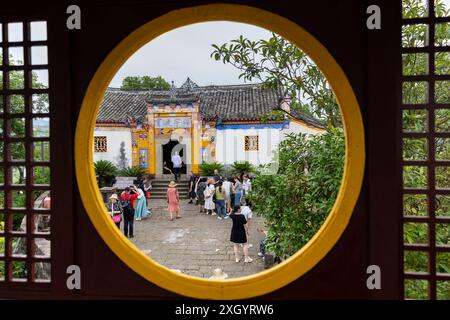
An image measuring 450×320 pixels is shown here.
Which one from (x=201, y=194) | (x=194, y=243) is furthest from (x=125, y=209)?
(x=201, y=194)

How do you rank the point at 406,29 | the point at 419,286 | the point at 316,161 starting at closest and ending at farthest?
the point at 419,286
the point at 406,29
the point at 316,161

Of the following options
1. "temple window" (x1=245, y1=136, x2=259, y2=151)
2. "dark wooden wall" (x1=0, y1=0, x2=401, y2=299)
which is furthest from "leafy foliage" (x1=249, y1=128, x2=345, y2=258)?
"temple window" (x1=245, y1=136, x2=259, y2=151)

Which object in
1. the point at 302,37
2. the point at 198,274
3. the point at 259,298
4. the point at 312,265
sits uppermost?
the point at 302,37

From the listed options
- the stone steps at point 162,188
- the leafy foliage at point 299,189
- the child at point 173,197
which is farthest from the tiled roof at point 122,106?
the leafy foliage at point 299,189

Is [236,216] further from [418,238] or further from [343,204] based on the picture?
[343,204]

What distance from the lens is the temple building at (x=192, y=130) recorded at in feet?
47.6

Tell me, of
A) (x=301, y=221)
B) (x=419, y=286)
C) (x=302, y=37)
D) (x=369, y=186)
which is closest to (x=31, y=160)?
(x=302, y=37)

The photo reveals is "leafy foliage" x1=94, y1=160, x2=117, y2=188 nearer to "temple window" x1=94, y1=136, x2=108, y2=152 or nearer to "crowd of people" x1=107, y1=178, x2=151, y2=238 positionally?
"temple window" x1=94, y1=136, x2=108, y2=152

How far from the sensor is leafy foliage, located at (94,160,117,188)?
13930 millimetres

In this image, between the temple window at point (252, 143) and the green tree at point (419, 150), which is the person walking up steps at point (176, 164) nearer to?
the temple window at point (252, 143)

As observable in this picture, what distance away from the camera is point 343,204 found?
78.0 inches

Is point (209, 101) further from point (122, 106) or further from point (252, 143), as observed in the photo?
point (122, 106)

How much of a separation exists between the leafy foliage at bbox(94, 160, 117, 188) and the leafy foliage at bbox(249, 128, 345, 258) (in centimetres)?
1093

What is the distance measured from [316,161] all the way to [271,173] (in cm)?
81
